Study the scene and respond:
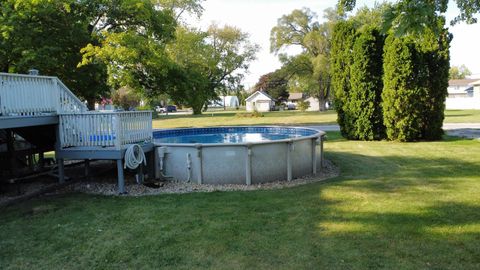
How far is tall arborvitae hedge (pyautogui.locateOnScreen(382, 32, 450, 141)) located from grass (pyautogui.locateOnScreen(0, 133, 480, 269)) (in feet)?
21.5

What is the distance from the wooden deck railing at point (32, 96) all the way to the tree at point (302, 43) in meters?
42.0

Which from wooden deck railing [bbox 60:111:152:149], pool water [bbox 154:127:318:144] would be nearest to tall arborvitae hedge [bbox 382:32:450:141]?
pool water [bbox 154:127:318:144]

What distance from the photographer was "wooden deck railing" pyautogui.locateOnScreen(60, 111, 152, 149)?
7.41 meters

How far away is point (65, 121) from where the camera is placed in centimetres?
784

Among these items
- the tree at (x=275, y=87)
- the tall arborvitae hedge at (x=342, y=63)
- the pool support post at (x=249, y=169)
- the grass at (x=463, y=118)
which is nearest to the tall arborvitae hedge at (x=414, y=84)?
the tall arborvitae hedge at (x=342, y=63)

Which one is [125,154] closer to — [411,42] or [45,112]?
[45,112]

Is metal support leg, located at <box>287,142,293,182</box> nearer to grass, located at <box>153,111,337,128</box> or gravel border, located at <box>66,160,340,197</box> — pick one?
gravel border, located at <box>66,160,340,197</box>

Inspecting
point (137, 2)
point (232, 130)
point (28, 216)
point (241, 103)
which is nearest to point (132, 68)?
point (137, 2)

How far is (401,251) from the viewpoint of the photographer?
4164 mm

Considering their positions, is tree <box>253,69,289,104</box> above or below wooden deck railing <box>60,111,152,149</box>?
above

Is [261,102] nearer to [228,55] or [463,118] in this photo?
[228,55]

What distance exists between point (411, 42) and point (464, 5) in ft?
18.0

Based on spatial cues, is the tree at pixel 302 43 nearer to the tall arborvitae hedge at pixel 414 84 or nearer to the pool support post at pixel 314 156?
the tall arborvitae hedge at pixel 414 84

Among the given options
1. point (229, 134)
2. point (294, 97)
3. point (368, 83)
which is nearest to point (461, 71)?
point (294, 97)
